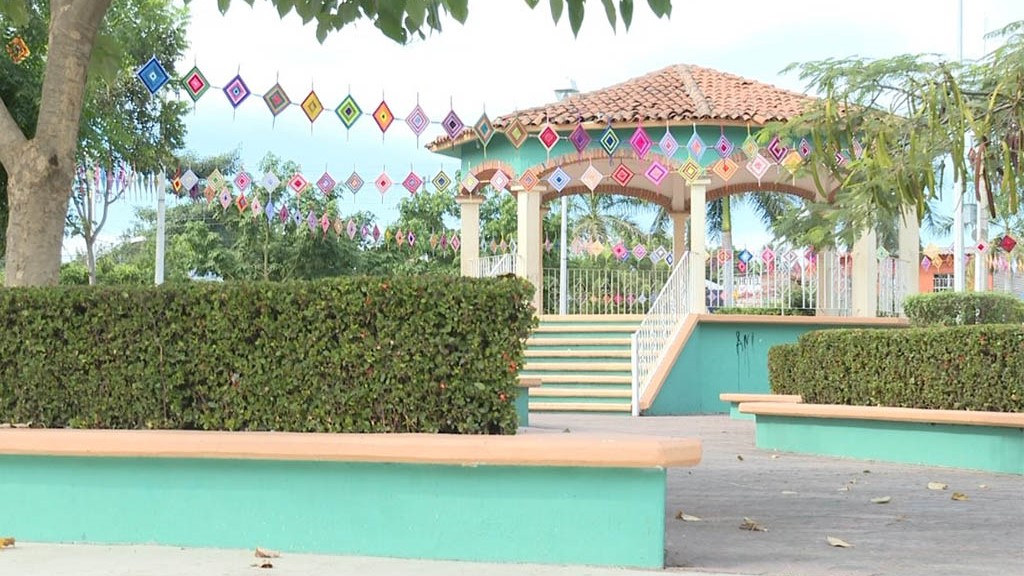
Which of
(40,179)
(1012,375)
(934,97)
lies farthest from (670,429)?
(40,179)

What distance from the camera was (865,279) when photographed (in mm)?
21938

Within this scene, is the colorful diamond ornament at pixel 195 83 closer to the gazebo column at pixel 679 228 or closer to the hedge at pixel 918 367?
the hedge at pixel 918 367

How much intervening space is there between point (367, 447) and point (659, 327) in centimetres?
1448

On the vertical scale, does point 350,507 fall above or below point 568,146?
below

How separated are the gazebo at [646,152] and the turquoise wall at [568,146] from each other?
0.05 feet

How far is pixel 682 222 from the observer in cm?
2597

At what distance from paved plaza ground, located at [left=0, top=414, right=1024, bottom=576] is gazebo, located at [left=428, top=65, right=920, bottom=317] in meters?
10.7

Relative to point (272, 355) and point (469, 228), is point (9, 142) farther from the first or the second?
point (469, 228)

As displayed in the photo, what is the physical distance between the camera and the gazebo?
21.2m

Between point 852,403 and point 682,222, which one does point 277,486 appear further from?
point 682,222

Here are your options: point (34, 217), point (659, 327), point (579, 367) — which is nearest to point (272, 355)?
point (34, 217)

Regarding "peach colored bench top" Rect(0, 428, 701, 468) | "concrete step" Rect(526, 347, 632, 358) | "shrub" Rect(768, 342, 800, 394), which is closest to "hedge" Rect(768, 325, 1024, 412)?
"shrub" Rect(768, 342, 800, 394)

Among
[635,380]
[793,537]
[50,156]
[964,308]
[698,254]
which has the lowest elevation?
[793,537]

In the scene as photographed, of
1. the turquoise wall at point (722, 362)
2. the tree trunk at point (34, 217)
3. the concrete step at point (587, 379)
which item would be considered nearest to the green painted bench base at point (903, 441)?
the concrete step at point (587, 379)
